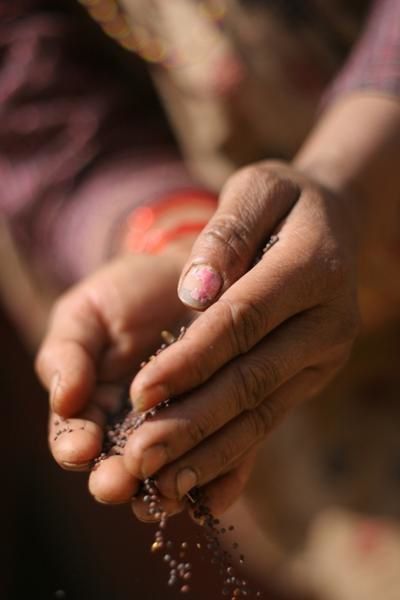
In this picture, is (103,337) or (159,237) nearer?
(103,337)

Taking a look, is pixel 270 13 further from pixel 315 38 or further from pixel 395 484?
pixel 395 484

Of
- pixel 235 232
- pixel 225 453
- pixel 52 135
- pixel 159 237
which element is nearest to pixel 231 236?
pixel 235 232

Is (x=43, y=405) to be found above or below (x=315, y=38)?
below

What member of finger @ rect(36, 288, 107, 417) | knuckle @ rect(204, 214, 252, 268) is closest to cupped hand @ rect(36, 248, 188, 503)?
finger @ rect(36, 288, 107, 417)

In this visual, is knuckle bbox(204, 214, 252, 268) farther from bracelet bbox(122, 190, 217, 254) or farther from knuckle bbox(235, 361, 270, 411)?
bracelet bbox(122, 190, 217, 254)

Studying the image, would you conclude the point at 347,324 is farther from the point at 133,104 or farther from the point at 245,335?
the point at 133,104

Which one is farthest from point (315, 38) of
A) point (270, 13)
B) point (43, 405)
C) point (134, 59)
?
point (43, 405)

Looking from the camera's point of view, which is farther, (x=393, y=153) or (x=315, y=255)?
(x=393, y=153)
